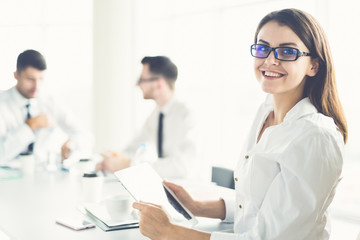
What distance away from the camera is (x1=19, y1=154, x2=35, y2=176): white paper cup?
8.06 ft

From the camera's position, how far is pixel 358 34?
357 centimetres

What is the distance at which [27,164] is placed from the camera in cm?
246

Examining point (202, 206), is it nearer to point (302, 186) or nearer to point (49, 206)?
point (302, 186)

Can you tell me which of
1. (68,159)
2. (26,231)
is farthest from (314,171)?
(68,159)

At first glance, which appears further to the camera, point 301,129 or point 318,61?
point 318,61

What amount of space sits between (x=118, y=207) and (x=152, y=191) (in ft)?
0.47

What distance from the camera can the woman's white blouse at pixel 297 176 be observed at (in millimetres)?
1143

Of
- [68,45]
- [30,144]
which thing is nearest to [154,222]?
[30,144]

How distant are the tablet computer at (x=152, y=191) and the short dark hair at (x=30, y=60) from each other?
135cm

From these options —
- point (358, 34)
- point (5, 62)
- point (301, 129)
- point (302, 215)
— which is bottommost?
point (302, 215)

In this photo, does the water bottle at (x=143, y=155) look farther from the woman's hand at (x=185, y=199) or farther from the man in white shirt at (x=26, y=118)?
the woman's hand at (x=185, y=199)

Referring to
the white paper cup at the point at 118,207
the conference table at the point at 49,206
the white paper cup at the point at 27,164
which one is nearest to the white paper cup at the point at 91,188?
the conference table at the point at 49,206

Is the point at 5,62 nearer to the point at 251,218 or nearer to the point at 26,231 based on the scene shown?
the point at 26,231

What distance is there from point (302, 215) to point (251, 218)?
27 cm
